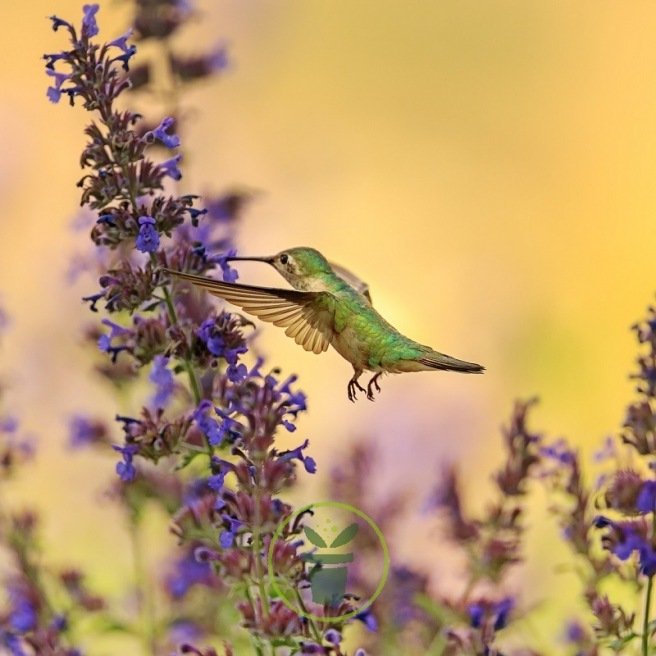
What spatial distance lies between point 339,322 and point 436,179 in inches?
157

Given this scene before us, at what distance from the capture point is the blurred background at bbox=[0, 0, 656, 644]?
185 inches

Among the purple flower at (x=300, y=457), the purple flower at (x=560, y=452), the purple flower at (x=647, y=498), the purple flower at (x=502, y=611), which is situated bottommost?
the purple flower at (x=502, y=611)

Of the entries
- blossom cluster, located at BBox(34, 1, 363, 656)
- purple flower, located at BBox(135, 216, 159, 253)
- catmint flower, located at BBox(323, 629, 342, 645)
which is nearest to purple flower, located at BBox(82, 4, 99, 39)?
blossom cluster, located at BBox(34, 1, 363, 656)

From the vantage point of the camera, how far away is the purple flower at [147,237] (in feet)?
5.16

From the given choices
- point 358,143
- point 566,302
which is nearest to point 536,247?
point 566,302

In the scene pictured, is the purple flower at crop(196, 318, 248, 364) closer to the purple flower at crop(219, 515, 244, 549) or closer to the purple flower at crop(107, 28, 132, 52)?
the purple flower at crop(219, 515, 244, 549)

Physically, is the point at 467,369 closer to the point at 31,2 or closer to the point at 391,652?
the point at 391,652

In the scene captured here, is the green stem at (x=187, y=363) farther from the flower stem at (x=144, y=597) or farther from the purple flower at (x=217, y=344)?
the flower stem at (x=144, y=597)

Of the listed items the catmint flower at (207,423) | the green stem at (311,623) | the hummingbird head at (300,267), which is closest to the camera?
the green stem at (311,623)

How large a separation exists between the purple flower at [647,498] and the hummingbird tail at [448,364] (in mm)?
317

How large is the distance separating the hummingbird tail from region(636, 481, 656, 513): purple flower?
32cm

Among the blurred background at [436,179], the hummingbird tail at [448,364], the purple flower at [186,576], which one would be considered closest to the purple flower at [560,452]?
the hummingbird tail at [448,364]

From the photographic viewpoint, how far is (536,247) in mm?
5609

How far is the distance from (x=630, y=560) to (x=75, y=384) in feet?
8.69
